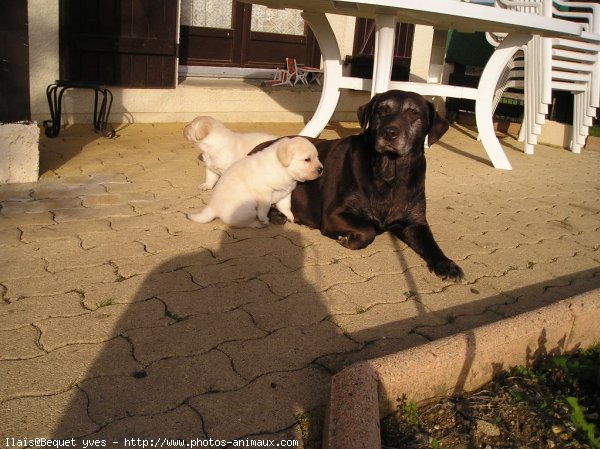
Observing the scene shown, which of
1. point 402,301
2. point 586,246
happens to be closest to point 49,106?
point 402,301

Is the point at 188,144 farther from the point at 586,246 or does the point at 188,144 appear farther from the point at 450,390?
the point at 450,390

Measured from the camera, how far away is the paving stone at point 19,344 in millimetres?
2474

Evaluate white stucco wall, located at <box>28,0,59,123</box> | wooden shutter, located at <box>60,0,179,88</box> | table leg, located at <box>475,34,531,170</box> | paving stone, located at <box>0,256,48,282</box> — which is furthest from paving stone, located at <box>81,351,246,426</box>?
wooden shutter, located at <box>60,0,179,88</box>

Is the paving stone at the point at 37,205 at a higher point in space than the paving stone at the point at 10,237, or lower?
higher

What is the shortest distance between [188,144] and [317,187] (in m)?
2.93

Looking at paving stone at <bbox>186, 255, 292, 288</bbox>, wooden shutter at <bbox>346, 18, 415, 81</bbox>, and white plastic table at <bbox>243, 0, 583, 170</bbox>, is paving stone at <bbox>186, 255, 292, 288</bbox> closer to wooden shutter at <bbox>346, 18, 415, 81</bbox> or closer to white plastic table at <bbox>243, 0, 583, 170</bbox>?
white plastic table at <bbox>243, 0, 583, 170</bbox>

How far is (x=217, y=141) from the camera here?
489 cm

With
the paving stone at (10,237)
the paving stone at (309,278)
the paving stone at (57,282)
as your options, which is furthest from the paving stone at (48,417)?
the paving stone at (10,237)

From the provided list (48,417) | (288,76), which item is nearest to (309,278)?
(48,417)

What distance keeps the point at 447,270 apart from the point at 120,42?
5605 millimetres

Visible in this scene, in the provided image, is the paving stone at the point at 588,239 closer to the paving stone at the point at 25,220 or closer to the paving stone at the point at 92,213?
the paving stone at the point at 92,213

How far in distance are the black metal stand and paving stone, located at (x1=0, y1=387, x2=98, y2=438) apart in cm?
508

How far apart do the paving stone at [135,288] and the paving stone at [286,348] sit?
68cm

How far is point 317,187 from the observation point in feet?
15.3
